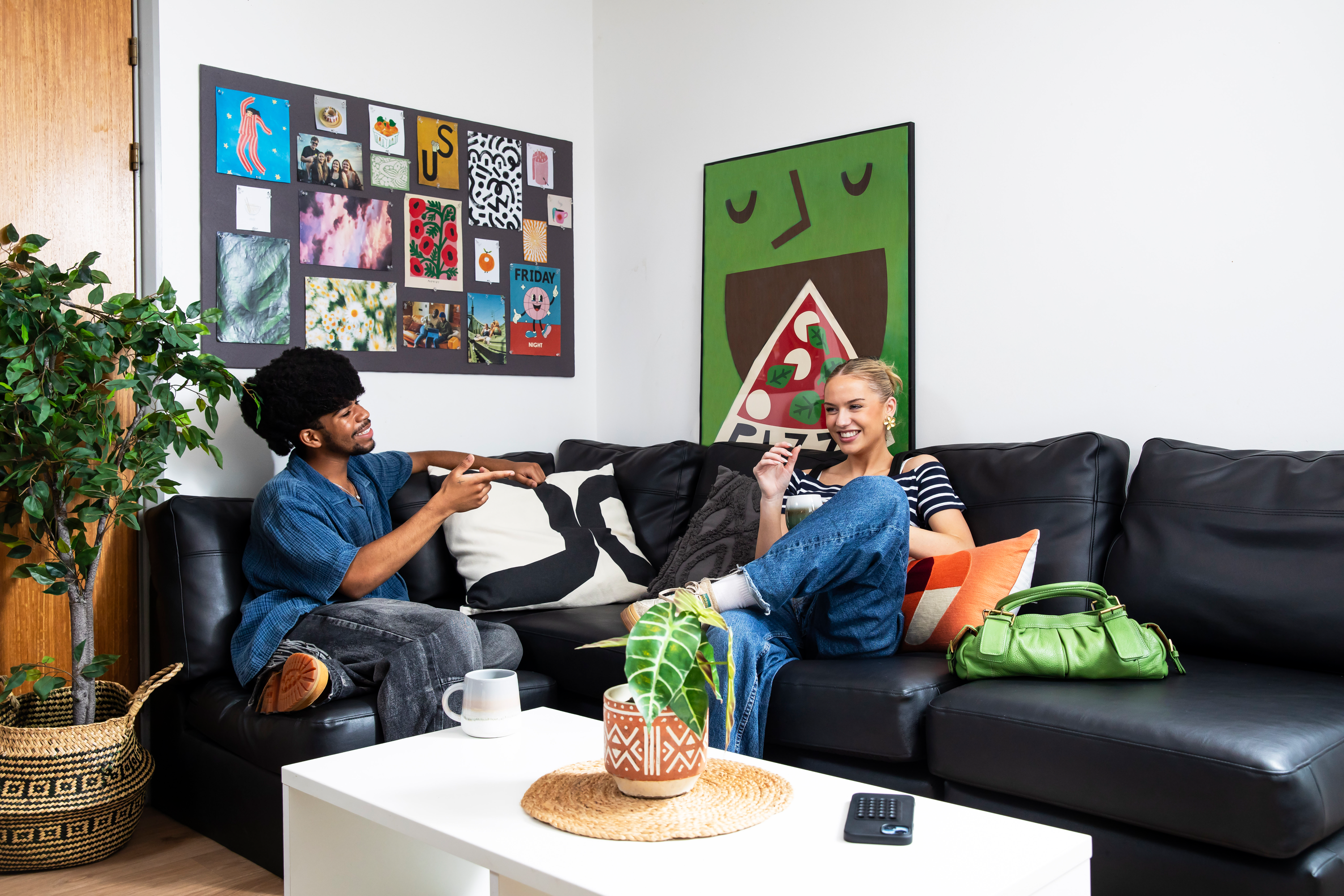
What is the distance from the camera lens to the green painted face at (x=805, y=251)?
2.85 m

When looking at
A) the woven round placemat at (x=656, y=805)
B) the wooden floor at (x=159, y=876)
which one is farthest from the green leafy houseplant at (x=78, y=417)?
the woven round placemat at (x=656, y=805)

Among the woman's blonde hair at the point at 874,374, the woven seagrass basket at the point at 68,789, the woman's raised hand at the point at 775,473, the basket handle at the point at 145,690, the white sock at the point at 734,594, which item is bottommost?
the woven seagrass basket at the point at 68,789

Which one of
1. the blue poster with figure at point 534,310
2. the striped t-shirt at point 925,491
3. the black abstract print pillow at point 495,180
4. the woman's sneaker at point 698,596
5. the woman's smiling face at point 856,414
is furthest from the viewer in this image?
the blue poster with figure at point 534,310

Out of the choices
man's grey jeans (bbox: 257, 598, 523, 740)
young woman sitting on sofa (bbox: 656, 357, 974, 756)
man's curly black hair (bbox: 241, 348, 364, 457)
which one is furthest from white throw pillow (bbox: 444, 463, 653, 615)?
young woman sitting on sofa (bbox: 656, 357, 974, 756)

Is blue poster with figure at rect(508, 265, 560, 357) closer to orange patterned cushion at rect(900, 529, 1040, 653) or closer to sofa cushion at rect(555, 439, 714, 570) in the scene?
sofa cushion at rect(555, 439, 714, 570)

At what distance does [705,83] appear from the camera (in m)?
3.33

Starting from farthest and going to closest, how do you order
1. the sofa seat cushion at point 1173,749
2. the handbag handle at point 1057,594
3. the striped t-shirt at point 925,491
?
the striped t-shirt at point 925,491, the handbag handle at point 1057,594, the sofa seat cushion at point 1173,749

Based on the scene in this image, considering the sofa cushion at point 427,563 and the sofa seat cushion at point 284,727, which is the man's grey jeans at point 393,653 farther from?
the sofa cushion at point 427,563

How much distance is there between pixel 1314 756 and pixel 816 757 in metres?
0.85

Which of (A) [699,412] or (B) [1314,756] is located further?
(A) [699,412]

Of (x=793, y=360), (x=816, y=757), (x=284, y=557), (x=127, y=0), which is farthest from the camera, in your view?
(x=793, y=360)

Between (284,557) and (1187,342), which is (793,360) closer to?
(1187,342)

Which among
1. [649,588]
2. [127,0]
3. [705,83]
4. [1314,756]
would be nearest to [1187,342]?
[1314,756]

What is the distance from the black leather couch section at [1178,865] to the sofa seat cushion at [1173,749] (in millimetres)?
26
